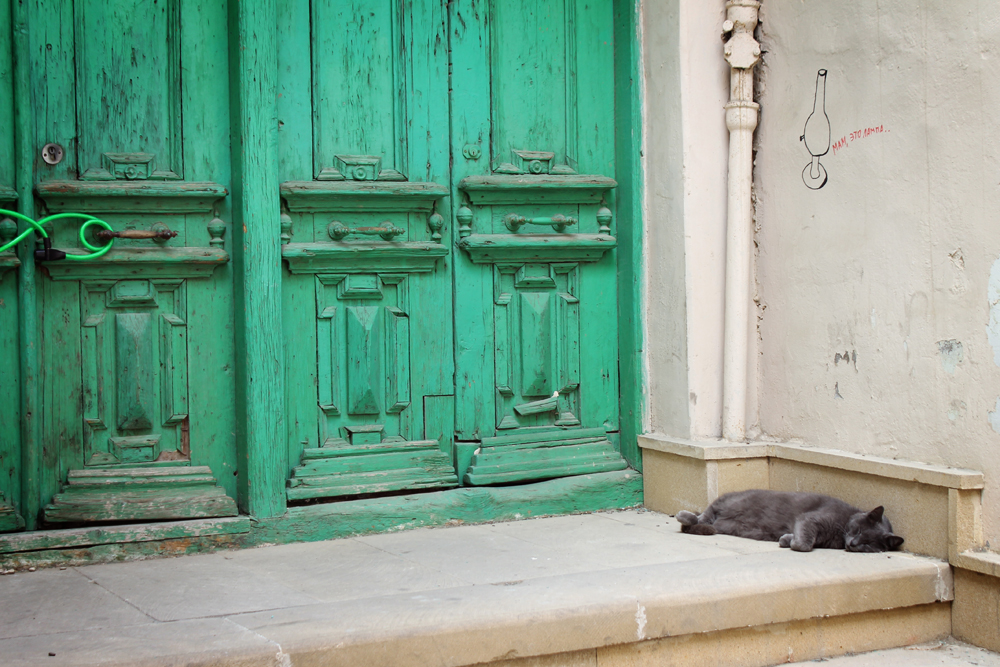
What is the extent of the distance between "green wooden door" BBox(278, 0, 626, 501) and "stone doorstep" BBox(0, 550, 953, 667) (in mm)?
1226

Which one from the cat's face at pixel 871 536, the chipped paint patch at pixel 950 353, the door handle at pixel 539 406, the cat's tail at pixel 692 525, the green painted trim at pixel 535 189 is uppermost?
the green painted trim at pixel 535 189

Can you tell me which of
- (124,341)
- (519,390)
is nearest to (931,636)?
(519,390)

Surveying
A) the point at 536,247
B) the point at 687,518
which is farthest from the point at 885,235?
the point at 536,247

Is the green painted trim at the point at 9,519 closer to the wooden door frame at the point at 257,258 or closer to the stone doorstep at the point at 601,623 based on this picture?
the wooden door frame at the point at 257,258

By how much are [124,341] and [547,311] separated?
70.7 inches

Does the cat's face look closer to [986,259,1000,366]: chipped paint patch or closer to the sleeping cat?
the sleeping cat

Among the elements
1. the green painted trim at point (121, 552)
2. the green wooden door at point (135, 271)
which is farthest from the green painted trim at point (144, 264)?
the green painted trim at point (121, 552)

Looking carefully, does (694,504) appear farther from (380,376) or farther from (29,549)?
(29,549)

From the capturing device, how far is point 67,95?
3539 mm

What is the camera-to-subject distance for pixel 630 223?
171 inches

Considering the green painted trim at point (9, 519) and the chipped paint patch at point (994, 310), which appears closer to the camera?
the chipped paint patch at point (994, 310)

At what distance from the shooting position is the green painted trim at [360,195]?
3.84m

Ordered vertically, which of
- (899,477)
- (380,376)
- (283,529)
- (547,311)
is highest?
(547,311)

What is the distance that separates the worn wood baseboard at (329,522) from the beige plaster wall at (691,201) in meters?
0.49
